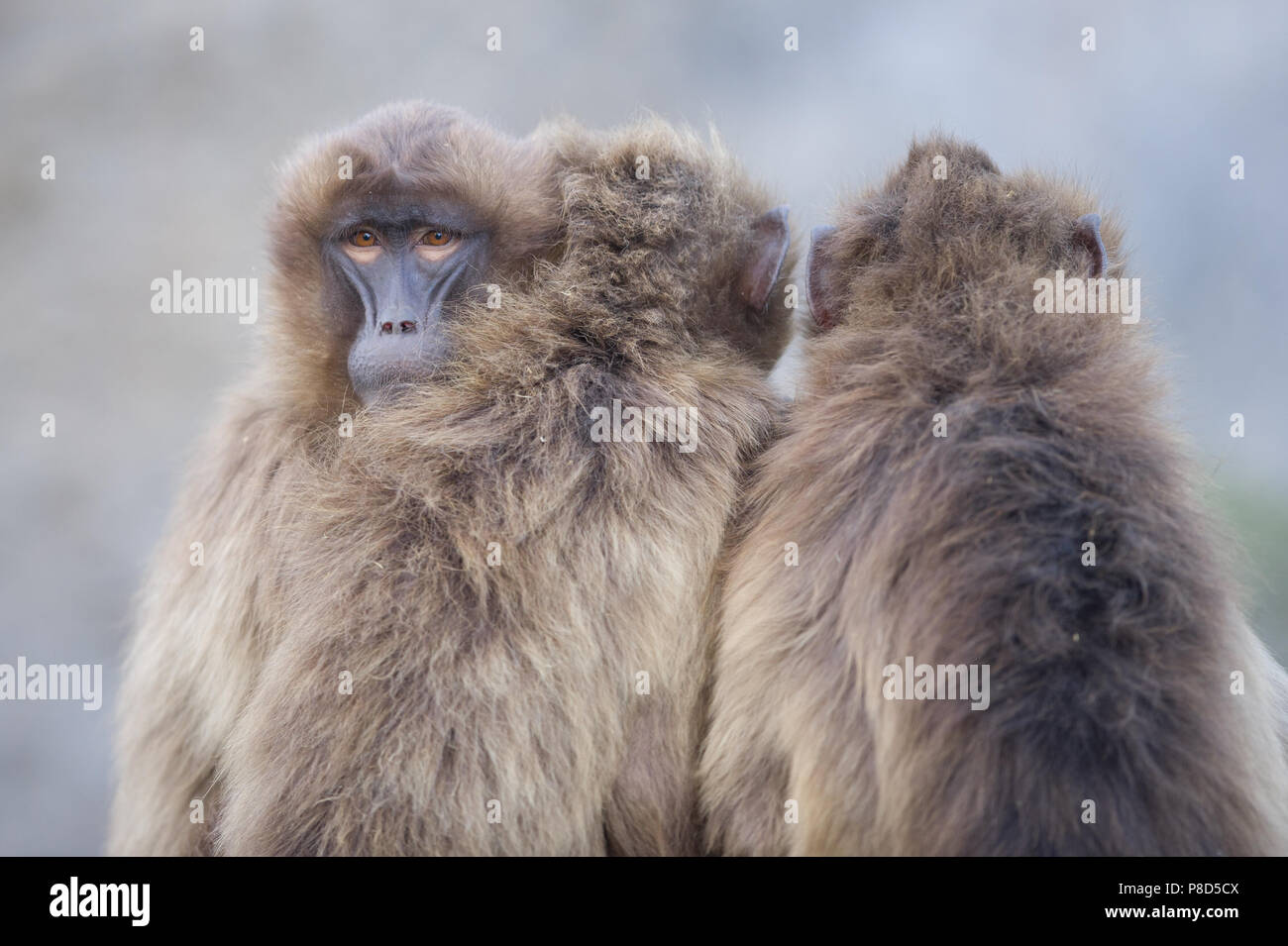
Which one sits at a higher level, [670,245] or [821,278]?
[670,245]

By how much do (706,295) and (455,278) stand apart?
85 centimetres

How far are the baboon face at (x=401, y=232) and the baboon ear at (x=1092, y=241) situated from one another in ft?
5.34

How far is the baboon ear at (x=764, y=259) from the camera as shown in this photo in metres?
3.78

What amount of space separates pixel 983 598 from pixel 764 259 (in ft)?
5.39

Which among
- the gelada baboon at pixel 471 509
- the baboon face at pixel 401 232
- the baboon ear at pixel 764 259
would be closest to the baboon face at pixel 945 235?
the baboon ear at pixel 764 259

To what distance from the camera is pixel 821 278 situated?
3562mm

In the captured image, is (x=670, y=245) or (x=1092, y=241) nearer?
(x=1092, y=241)

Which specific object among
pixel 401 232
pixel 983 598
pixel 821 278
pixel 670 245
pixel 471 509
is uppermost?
pixel 401 232

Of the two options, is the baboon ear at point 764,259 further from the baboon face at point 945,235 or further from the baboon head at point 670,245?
the baboon face at point 945,235

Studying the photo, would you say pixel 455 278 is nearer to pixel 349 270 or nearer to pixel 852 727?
pixel 349 270

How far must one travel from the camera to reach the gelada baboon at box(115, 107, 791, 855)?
9.43 feet

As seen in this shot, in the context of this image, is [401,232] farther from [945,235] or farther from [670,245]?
[945,235]

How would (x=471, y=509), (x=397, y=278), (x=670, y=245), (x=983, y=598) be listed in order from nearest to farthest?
(x=983, y=598)
(x=471, y=509)
(x=670, y=245)
(x=397, y=278)

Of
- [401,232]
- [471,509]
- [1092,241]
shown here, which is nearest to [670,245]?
[401,232]
